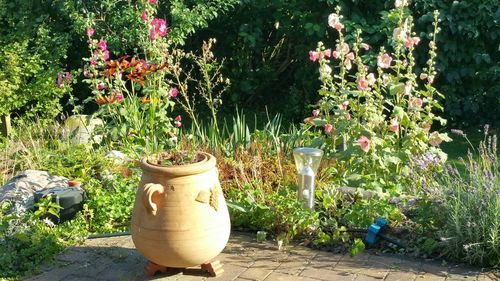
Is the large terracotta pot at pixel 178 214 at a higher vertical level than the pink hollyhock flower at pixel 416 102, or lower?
lower

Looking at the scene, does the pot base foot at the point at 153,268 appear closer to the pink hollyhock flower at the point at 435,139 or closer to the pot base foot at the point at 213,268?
the pot base foot at the point at 213,268

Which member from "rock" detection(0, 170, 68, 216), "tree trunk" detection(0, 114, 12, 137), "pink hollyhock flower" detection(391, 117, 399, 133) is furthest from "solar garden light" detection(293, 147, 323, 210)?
"tree trunk" detection(0, 114, 12, 137)

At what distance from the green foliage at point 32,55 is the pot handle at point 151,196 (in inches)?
182

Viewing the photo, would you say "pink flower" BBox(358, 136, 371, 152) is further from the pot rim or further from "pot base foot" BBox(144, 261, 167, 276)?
"pot base foot" BBox(144, 261, 167, 276)

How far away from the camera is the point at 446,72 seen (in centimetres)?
883

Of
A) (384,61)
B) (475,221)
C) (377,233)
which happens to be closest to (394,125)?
(384,61)

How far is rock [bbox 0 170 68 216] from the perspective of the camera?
6137 millimetres

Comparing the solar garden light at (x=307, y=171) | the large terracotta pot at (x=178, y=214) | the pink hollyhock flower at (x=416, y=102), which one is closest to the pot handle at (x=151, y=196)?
the large terracotta pot at (x=178, y=214)

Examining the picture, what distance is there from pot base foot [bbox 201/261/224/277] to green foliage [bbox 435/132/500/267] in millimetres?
1559

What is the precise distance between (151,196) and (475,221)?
7.30ft

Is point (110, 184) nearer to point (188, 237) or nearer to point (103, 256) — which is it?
point (103, 256)

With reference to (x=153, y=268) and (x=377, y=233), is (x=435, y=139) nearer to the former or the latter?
(x=377, y=233)

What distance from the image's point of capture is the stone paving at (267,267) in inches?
189

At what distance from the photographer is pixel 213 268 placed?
15.9ft
